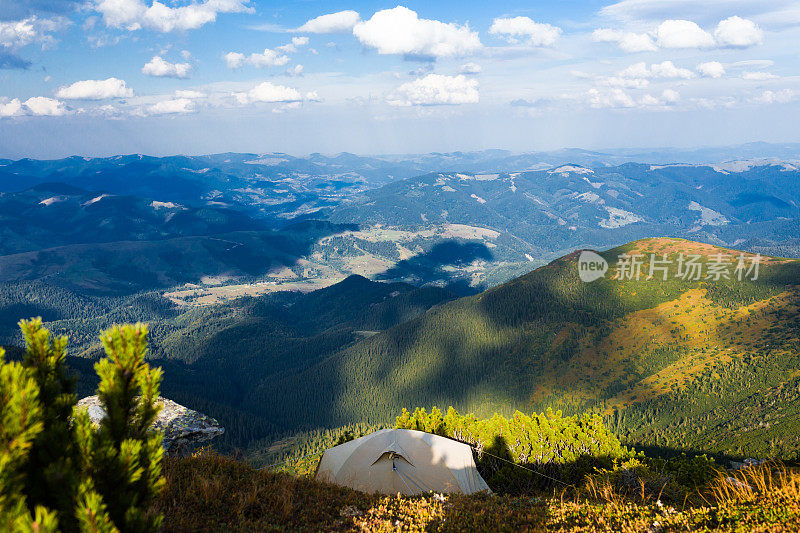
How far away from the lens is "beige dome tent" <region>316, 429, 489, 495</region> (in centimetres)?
3028

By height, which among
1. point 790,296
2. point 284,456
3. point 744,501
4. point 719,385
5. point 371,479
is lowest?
point 284,456

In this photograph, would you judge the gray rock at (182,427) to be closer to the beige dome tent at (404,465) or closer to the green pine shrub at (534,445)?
the beige dome tent at (404,465)

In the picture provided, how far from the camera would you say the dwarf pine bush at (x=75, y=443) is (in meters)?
5.64

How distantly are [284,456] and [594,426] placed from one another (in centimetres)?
13488

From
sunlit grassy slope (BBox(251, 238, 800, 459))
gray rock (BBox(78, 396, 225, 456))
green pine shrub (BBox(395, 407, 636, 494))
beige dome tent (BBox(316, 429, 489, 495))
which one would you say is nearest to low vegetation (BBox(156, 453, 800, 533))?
gray rock (BBox(78, 396, 225, 456))

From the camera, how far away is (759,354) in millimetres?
149125

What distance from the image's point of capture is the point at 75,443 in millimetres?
6820

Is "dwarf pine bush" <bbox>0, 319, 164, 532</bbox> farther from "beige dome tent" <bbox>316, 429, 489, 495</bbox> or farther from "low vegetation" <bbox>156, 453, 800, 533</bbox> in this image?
"beige dome tent" <bbox>316, 429, 489, 495</bbox>

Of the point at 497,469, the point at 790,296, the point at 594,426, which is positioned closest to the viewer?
the point at 497,469

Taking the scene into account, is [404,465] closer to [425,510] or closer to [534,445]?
[534,445]

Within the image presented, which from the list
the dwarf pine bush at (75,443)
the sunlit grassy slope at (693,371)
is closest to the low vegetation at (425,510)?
the dwarf pine bush at (75,443)

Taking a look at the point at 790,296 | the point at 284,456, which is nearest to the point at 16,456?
the point at 284,456

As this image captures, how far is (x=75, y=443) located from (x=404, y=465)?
2757 cm

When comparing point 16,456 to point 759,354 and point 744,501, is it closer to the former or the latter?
point 744,501
